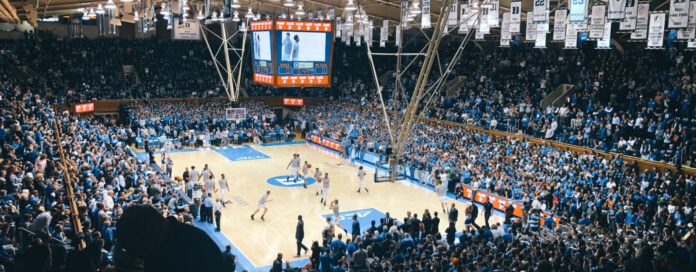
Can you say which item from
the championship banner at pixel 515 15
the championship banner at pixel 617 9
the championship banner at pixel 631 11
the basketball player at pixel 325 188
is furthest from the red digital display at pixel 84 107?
the championship banner at pixel 631 11

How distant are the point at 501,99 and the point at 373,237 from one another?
16.9m

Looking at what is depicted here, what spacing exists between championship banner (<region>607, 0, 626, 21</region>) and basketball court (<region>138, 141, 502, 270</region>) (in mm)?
8038

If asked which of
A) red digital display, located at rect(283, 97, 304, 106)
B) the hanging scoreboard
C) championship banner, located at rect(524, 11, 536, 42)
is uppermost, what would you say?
championship banner, located at rect(524, 11, 536, 42)

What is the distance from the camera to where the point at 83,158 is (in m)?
16.9

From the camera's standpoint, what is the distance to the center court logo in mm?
24094

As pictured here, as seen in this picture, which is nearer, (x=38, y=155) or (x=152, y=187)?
(x=38, y=155)

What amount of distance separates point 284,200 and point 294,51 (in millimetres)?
6196

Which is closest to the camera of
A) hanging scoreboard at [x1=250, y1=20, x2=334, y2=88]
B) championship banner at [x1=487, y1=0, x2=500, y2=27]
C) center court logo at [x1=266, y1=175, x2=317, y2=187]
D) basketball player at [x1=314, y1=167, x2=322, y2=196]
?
championship banner at [x1=487, y1=0, x2=500, y2=27]

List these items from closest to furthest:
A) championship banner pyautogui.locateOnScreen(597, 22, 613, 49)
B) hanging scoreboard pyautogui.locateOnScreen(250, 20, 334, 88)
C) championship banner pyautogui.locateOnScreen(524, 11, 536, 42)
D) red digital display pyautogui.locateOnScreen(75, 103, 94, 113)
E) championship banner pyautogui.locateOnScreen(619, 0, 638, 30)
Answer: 1. championship banner pyautogui.locateOnScreen(619, 0, 638, 30)
2. championship banner pyautogui.locateOnScreen(597, 22, 613, 49)
3. championship banner pyautogui.locateOnScreen(524, 11, 536, 42)
4. hanging scoreboard pyautogui.locateOnScreen(250, 20, 334, 88)
5. red digital display pyautogui.locateOnScreen(75, 103, 94, 113)

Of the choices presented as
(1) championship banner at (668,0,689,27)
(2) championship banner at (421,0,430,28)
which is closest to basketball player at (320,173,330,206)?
(2) championship banner at (421,0,430,28)

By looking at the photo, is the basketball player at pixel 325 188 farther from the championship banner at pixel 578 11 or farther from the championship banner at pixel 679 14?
the championship banner at pixel 679 14

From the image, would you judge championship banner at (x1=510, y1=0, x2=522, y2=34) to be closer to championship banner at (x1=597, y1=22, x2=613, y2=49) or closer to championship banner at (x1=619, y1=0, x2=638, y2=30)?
championship banner at (x1=619, y1=0, x2=638, y2=30)

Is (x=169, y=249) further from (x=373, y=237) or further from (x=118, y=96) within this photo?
(x=118, y=96)

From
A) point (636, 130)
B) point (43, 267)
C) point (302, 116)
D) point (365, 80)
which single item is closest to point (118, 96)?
point (302, 116)
